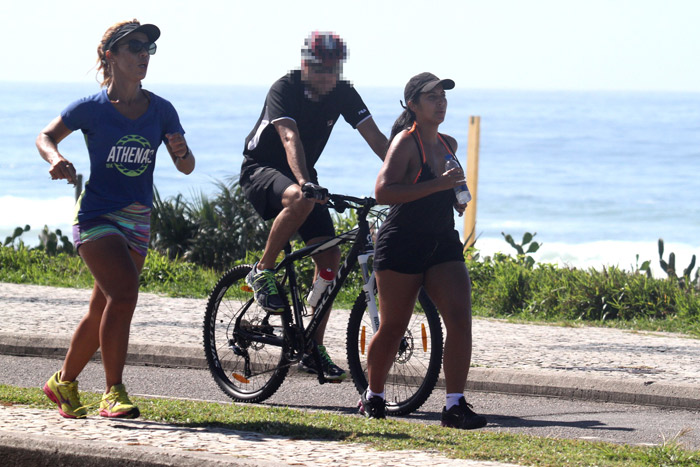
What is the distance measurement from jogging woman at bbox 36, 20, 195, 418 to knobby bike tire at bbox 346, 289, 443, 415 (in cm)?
139

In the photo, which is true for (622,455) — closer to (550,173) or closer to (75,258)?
(75,258)

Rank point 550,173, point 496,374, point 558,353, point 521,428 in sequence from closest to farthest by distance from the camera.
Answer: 1. point 521,428
2. point 496,374
3. point 558,353
4. point 550,173

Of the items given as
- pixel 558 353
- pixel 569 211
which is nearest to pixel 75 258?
pixel 558 353

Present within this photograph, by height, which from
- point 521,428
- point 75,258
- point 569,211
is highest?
point 569,211

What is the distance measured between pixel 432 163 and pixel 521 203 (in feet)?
171

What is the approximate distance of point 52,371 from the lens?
8164 millimetres

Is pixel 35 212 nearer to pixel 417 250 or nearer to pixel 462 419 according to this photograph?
pixel 417 250

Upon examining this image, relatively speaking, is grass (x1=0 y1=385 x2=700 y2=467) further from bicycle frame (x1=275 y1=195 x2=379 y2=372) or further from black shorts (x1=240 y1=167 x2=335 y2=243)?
black shorts (x1=240 y1=167 x2=335 y2=243)

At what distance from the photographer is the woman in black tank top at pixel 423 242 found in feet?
19.3

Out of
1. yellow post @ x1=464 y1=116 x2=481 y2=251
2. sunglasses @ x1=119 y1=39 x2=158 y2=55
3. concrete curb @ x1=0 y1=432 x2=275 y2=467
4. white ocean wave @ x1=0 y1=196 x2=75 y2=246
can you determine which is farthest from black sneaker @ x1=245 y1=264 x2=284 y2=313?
white ocean wave @ x1=0 y1=196 x2=75 y2=246

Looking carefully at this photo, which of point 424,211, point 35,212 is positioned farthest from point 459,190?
point 35,212

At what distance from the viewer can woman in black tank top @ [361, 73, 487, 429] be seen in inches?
232

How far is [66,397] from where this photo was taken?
18.2ft

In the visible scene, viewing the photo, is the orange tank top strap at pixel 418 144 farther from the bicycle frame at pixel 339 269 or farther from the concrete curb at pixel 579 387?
the concrete curb at pixel 579 387
